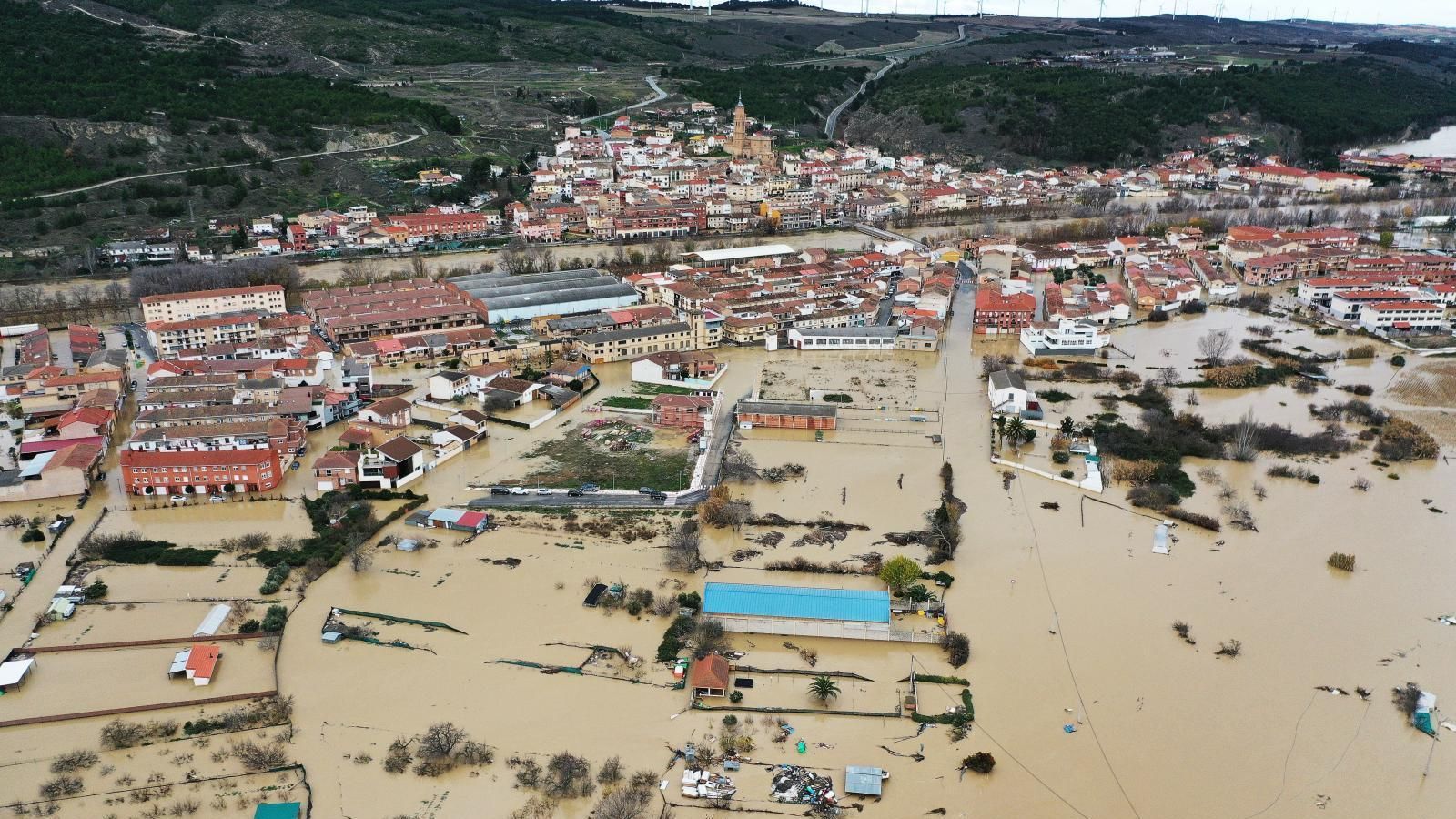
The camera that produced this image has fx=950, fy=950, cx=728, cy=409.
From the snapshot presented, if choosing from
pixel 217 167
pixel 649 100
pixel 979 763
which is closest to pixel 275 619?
pixel 979 763

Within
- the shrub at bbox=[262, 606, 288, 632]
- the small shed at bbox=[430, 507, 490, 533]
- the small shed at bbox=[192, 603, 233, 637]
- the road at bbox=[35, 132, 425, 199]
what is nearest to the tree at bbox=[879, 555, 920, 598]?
the small shed at bbox=[430, 507, 490, 533]

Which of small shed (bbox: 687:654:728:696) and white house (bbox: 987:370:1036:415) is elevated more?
white house (bbox: 987:370:1036:415)

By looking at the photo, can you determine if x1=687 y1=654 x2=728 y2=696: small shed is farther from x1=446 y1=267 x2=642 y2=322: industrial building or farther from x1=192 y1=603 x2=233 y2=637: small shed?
x1=446 y1=267 x2=642 y2=322: industrial building

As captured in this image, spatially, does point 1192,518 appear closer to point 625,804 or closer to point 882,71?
point 625,804

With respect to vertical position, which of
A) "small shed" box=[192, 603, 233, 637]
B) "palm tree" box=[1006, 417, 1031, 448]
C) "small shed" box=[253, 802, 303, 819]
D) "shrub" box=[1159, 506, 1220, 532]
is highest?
"palm tree" box=[1006, 417, 1031, 448]

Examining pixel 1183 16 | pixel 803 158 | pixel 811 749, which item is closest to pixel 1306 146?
pixel 803 158

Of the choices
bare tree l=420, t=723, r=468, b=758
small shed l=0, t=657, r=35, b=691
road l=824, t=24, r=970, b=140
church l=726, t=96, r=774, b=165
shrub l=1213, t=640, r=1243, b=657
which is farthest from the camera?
road l=824, t=24, r=970, b=140

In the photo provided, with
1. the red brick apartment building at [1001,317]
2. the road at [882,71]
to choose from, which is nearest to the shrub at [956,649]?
the red brick apartment building at [1001,317]
